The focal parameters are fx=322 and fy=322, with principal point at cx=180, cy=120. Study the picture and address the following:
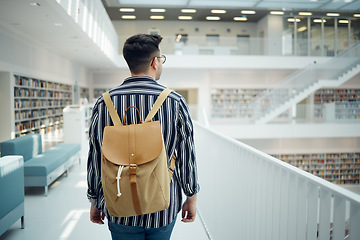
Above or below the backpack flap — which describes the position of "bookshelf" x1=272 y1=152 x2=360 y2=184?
below

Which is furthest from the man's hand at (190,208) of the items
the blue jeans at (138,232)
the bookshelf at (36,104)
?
the bookshelf at (36,104)

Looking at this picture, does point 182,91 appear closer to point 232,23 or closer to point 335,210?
point 232,23

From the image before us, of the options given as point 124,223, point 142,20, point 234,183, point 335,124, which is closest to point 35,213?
point 234,183

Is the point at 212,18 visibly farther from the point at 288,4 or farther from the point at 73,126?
the point at 73,126

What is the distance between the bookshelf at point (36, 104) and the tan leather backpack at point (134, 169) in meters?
6.62

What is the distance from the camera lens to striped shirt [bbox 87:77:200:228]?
1238mm

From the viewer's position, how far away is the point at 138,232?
1247 mm

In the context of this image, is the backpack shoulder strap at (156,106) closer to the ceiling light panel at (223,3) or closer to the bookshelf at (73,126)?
the bookshelf at (73,126)

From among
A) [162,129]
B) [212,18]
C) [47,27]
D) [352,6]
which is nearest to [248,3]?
[212,18]

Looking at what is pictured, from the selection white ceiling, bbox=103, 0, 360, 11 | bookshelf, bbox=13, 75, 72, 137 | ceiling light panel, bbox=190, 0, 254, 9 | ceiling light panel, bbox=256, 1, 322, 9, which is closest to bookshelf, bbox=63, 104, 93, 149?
bookshelf, bbox=13, 75, 72, 137

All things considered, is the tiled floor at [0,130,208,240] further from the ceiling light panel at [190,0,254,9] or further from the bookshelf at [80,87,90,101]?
the ceiling light panel at [190,0,254,9]

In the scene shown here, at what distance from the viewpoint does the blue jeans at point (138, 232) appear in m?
1.24

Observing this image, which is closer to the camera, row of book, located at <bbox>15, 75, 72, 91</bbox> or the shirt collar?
the shirt collar

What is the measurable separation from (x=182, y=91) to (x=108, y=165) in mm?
18893
